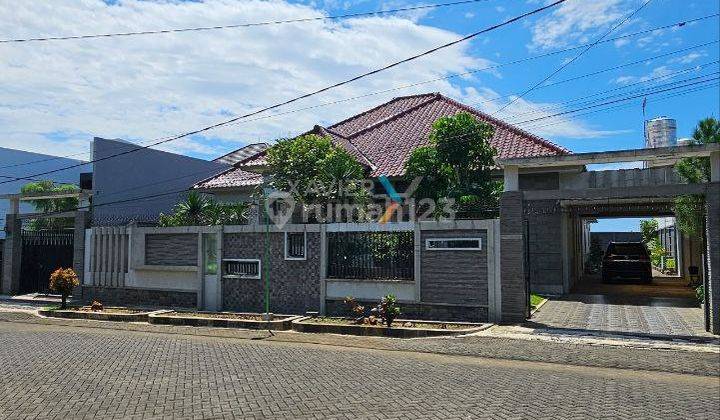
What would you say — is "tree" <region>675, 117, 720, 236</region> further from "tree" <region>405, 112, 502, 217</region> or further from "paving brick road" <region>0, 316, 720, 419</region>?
"paving brick road" <region>0, 316, 720, 419</region>

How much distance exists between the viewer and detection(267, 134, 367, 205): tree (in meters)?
16.4

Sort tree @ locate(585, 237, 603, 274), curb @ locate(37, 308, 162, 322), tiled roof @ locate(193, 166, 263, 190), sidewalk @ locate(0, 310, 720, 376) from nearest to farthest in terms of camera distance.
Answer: sidewalk @ locate(0, 310, 720, 376), curb @ locate(37, 308, 162, 322), tiled roof @ locate(193, 166, 263, 190), tree @ locate(585, 237, 603, 274)

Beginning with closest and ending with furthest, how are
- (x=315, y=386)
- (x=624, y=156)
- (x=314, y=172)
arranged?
1. (x=315, y=386)
2. (x=624, y=156)
3. (x=314, y=172)

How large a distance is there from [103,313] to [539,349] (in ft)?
38.3

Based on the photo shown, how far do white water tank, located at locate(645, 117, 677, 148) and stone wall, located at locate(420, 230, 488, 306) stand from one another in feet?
42.4

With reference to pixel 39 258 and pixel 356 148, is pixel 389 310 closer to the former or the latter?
pixel 356 148

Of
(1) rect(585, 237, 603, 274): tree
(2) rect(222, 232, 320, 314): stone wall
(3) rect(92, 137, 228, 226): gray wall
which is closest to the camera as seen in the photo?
(2) rect(222, 232, 320, 314): stone wall

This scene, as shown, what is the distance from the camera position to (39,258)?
22.3 meters

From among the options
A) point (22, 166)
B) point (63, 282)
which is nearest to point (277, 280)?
point (63, 282)

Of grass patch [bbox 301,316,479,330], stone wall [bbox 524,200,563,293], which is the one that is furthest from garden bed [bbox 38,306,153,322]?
stone wall [bbox 524,200,563,293]

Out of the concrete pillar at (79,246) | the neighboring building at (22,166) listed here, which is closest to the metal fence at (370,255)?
the concrete pillar at (79,246)

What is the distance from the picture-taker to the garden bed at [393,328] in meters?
12.2

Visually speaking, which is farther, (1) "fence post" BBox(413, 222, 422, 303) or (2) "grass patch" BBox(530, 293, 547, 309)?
(2) "grass patch" BBox(530, 293, 547, 309)

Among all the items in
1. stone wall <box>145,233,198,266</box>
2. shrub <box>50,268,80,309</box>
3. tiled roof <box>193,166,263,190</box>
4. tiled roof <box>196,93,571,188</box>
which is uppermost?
tiled roof <box>196,93,571,188</box>
